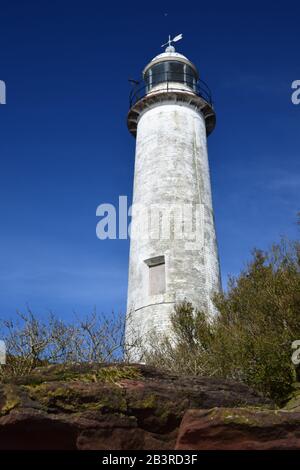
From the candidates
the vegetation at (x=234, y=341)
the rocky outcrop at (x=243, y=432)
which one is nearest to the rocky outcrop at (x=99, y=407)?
the rocky outcrop at (x=243, y=432)

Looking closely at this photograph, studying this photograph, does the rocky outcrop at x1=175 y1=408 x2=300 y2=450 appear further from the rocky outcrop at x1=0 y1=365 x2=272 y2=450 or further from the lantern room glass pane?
the lantern room glass pane

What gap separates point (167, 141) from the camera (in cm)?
2205

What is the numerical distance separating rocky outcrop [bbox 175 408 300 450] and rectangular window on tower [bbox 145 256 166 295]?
15.2 m

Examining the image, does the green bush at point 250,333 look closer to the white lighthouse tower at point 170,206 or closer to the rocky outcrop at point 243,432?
the white lighthouse tower at point 170,206

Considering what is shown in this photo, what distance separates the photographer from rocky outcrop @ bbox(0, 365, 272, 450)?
3.85 meters

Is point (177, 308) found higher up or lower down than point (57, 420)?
higher up

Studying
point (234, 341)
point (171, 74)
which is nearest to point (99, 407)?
point (234, 341)

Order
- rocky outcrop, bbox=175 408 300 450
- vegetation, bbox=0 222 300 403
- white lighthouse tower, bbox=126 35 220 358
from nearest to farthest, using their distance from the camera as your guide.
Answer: rocky outcrop, bbox=175 408 300 450 < vegetation, bbox=0 222 300 403 < white lighthouse tower, bbox=126 35 220 358

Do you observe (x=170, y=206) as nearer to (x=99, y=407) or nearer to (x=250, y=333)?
(x=250, y=333)

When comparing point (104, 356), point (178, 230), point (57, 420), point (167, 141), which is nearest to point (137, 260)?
point (178, 230)

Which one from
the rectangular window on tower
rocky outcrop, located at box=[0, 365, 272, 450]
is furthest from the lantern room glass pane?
rocky outcrop, located at box=[0, 365, 272, 450]

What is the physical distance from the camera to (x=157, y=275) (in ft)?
64.6
